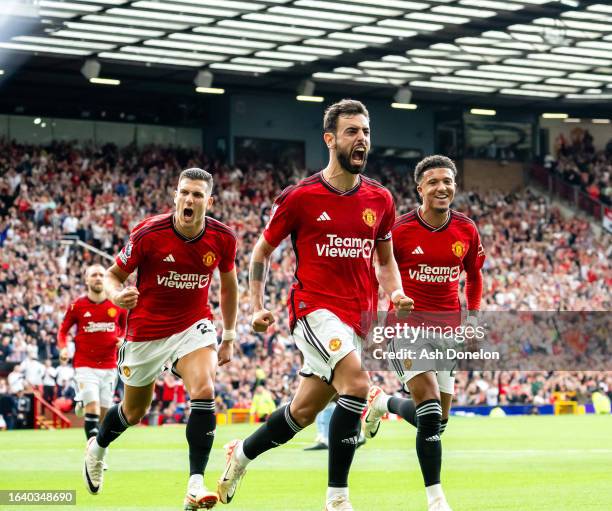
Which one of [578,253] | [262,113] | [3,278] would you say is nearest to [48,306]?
[3,278]

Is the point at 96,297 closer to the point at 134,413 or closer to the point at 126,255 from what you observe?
the point at 134,413

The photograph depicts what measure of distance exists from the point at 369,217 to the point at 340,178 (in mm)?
335

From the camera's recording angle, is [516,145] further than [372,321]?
Yes

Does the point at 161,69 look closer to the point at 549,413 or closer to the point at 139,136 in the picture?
the point at 139,136

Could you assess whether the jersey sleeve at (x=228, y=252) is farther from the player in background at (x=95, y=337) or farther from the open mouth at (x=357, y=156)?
the player in background at (x=95, y=337)

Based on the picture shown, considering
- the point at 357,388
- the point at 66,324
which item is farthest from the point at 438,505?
the point at 66,324

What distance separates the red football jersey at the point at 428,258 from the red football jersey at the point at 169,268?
68.8 inches

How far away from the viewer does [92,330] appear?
685 inches

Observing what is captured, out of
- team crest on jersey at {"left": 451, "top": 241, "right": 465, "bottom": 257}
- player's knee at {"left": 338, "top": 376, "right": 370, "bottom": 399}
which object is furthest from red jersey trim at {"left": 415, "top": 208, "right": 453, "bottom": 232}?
player's knee at {"left": 338, "top": 376, "right": 370, "bottom": 399}

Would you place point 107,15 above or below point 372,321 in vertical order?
above

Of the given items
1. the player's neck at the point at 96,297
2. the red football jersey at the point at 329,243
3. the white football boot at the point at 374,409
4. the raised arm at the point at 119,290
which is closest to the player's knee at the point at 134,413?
the raised arm at the point at 119,290

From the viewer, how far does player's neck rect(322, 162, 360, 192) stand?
28.5 feet

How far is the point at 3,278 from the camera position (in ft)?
106

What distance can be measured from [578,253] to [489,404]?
37.2 feet
